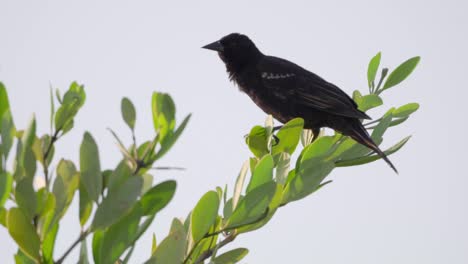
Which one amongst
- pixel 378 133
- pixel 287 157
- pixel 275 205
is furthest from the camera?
pixel 378 133

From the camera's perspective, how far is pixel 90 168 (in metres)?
1.30

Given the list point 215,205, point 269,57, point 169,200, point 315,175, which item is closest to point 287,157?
point 315,175

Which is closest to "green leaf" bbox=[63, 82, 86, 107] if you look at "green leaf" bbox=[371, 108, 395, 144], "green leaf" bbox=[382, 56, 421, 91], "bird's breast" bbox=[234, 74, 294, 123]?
"green leaf" bbox=[371, 108, 395, 144]

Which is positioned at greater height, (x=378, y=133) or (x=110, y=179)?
(x=110, y=179)

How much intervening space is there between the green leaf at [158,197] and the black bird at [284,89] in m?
2.93

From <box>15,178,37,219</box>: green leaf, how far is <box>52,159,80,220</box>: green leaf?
0.06 metres

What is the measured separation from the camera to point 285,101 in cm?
498

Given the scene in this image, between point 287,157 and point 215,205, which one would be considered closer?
point 215,205

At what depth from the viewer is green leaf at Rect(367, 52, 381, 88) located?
2979 mm

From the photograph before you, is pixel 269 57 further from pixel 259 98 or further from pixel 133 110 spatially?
pixel 133 110

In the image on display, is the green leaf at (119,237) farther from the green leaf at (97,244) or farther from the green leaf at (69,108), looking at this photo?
the green leaf at (69,108)

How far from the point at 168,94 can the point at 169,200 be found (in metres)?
0.21

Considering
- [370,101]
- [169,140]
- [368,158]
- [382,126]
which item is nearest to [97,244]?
[169,140]

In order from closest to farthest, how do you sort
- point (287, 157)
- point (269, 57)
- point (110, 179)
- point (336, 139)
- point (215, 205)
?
point (110, 179)
point (215, 205)
point (287, 157)
point (336, 139)
point (269, 57)
